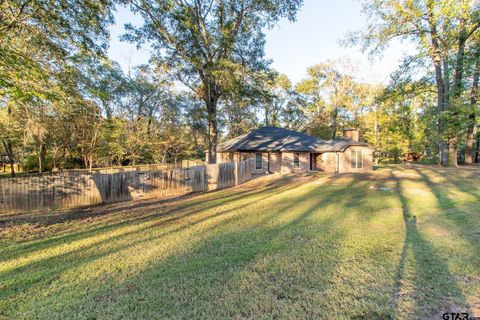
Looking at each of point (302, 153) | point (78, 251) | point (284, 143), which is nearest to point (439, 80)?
point (302, 153)

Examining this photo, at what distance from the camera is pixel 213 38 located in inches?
563

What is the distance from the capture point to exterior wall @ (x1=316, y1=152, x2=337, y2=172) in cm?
→ 2103

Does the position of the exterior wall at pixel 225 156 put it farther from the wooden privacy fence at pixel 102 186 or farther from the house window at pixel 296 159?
the wooden privacy fence at pixel 102 186

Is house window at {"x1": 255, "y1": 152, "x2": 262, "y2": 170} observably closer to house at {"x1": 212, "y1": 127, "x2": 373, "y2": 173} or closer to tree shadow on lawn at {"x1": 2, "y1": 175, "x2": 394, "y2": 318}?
house at {"x1": 212, "y1": 127, "x2": 373, "y2": 173}

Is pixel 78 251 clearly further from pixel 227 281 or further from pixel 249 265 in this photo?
pixel 249 265

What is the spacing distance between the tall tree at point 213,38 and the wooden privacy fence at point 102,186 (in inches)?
224

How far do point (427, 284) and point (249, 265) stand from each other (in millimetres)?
2377

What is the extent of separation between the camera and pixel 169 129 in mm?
31562

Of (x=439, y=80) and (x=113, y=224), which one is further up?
(x=439, y=80)

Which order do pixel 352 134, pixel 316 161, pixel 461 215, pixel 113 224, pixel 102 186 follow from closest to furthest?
pixel 461 215
pixel 113 224
pixel 102 186
pixel 316 161
pixel 352 134

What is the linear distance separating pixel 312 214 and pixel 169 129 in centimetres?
2819

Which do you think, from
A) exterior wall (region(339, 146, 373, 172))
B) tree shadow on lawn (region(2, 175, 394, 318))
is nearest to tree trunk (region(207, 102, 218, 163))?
exterior wall (region(339, 146, 373, 172))

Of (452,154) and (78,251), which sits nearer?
(78,251)

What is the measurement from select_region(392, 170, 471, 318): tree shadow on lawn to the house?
1748 centimetres
